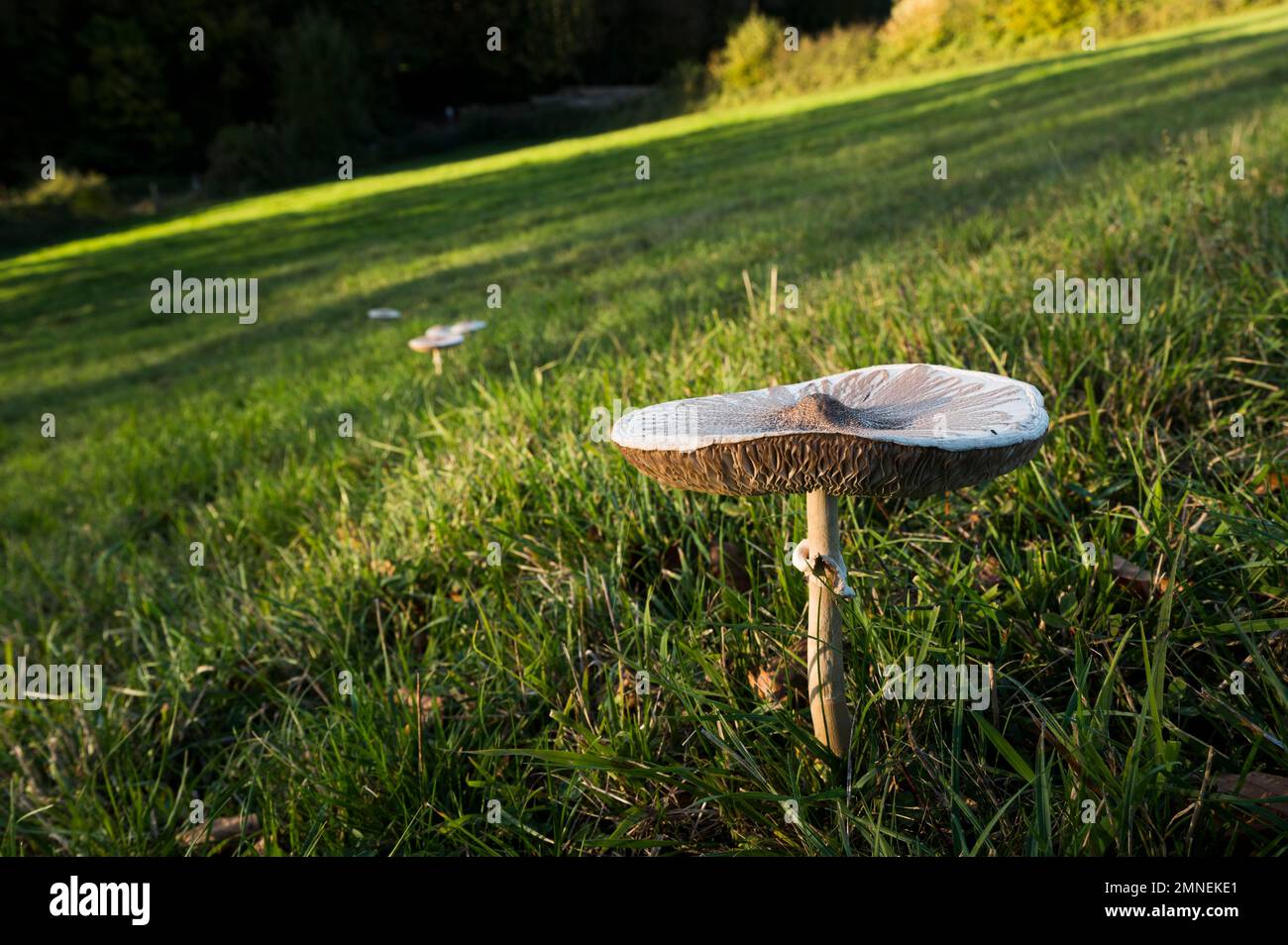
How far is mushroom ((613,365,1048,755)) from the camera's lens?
1.30m

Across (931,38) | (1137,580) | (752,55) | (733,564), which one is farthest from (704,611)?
(752,55)

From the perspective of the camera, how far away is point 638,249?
35.1 ft

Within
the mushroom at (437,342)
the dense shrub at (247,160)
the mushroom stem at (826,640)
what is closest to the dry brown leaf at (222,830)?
the mushroom stem at (826,640)

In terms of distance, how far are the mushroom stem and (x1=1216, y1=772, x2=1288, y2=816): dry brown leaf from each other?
1.97 ft

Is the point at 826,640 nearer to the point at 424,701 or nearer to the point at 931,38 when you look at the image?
the point at 424,701

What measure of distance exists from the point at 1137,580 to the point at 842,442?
103 centimetres

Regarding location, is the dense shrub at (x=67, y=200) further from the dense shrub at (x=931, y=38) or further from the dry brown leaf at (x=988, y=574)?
the dry brown leaf at (x=988, y=574)

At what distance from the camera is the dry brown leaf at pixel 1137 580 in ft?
6.23

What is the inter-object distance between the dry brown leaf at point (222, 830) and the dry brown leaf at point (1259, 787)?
1.92 metres

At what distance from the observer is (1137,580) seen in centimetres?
191

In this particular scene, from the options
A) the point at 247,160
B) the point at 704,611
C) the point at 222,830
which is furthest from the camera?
the point at 247,160

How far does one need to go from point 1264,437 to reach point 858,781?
160cm
